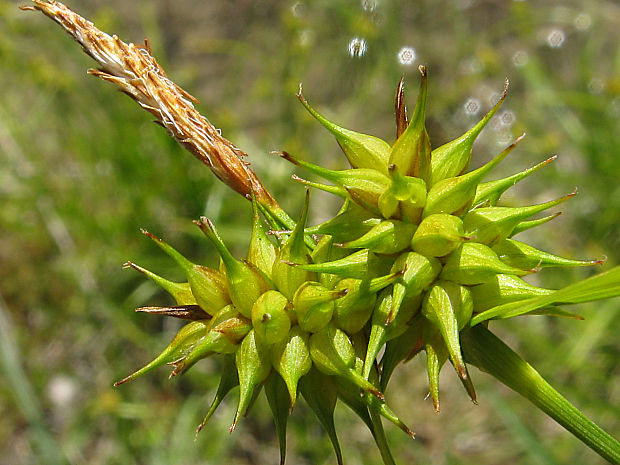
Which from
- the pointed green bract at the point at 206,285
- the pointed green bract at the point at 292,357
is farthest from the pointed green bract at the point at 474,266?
the pointed green bract at the point at 206,285

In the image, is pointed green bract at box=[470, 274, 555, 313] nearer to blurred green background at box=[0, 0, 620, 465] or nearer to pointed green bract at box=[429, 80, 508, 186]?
pointed green bract at box=[429, 80, 508, 186]

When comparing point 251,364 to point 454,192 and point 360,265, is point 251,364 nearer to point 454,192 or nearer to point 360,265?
point 360,265

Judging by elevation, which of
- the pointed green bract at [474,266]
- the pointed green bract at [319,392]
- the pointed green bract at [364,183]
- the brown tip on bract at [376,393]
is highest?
the pointed green bract at [364,183]

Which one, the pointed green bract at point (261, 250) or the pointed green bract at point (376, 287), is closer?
the pointed green bract at point (376, 287)

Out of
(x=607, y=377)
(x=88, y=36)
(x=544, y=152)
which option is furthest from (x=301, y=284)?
(x=544, y=152)

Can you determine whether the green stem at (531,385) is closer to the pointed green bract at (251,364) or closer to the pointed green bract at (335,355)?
the pointed green bract at (335,355)

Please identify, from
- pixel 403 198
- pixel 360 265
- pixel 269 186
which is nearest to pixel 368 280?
pixel 360 265

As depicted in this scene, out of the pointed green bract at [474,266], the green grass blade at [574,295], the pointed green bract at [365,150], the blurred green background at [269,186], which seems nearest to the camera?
the green grass blade at [574,295]

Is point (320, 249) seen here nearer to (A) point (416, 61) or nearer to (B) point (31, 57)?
(A) point (416, 61)
